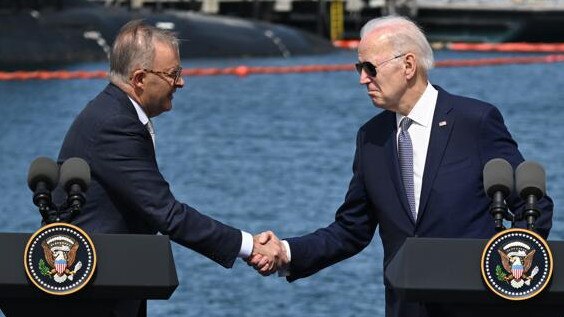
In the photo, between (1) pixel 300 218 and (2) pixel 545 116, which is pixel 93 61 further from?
(1) pixel 300 218

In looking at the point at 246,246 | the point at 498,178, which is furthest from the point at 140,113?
the point at 498,178

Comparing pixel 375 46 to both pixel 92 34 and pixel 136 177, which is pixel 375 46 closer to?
pixel 136 177

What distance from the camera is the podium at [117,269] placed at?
20.2 feet

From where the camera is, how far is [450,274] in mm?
6094

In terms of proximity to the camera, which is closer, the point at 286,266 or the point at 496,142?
the point at 496,142

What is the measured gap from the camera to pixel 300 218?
22.1m

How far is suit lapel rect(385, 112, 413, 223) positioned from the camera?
7082 millimetres

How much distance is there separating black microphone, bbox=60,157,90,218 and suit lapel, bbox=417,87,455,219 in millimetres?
1513

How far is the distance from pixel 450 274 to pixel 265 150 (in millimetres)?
26618

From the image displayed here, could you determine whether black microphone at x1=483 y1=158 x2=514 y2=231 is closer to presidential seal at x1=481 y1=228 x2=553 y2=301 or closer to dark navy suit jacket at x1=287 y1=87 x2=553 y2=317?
presidential seal at x1=481 y1=228 x2=553 y2=301

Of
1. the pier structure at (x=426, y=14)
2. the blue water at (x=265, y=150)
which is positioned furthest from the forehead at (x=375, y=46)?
the pier structure at (x=426, y=14)

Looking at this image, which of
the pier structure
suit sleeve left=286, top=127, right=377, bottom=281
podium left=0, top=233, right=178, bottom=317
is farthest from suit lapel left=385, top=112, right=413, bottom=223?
the pier structure

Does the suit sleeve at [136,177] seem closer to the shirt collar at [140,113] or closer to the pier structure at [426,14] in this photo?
the shirt collar at [140,113]

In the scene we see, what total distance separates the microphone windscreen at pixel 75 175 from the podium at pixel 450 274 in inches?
49.5
